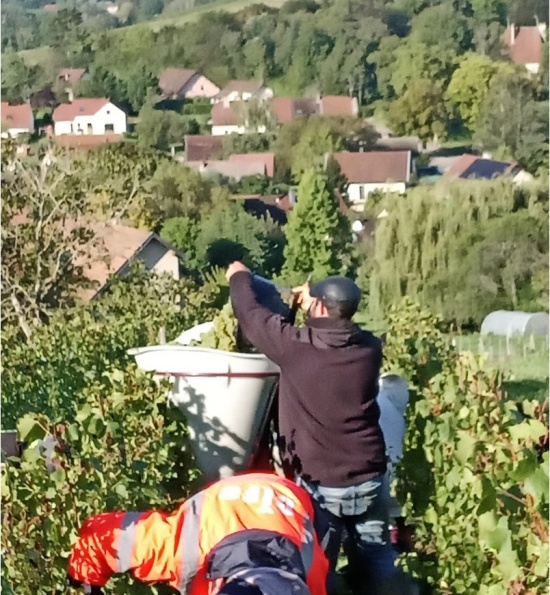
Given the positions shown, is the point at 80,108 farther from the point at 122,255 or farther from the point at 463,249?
the point at 463,249

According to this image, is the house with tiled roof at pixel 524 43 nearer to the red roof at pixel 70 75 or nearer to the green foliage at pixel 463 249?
the green foliage at pixel 463 249

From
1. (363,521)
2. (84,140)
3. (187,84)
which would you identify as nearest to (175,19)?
(187,84)

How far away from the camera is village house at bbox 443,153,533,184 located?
7.79m

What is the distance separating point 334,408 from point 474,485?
47 cm

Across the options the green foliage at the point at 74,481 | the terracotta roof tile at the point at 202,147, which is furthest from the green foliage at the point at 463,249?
the green foliage at the point at 74,481

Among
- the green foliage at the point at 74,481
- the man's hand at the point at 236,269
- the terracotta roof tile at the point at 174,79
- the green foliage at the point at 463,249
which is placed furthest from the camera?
the green foliage at the point at 463,249

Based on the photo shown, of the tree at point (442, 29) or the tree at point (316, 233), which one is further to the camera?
the tree at point (442, 29)

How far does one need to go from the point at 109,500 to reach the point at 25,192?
498 centimetres

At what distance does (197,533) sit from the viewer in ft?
3.84

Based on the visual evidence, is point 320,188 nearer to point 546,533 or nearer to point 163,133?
point 163,133

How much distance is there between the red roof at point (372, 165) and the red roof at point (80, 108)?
1.75 metres

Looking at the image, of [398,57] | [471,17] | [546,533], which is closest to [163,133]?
[398,57]

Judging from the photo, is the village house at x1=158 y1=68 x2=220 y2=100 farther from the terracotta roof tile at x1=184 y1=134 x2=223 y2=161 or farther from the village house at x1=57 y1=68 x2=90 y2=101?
the village house at x1=57 y1=68 x2=90 y2=101

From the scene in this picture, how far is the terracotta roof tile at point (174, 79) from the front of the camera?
5.56 meters
